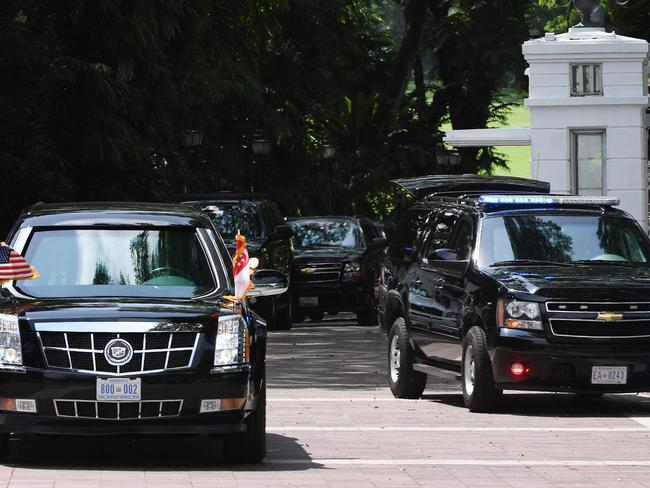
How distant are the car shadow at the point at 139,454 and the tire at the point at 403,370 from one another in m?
3.65

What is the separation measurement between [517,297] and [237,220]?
12.7 m

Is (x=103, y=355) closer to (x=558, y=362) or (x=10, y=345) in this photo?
(x=10, y=345)

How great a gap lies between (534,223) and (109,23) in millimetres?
11508

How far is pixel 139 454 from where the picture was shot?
38.3ft

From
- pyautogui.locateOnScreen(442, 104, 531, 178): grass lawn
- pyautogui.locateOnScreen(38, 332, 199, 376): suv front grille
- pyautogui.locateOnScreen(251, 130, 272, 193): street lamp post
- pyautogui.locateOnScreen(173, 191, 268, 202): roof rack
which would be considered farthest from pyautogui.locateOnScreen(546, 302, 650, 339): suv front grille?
→ pyautogui.locateOnScreen(442, 104, 531, 178): grass lawn

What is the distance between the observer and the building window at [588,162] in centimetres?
2658

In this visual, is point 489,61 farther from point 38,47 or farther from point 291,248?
point 38,47

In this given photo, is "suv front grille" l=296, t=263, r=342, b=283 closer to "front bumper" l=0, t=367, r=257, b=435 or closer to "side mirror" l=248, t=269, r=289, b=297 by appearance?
"side mirror" l=248, t=269, r=289, b=297

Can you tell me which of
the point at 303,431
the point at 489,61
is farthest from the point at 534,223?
the point at 489,61

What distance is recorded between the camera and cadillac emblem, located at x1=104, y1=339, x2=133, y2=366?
34.8 feet

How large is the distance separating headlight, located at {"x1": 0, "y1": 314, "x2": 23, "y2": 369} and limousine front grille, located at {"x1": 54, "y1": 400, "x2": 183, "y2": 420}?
40 cm

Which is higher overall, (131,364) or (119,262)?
(119,262)

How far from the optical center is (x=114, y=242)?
11.9 m

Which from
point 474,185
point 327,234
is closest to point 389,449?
point 474,185
